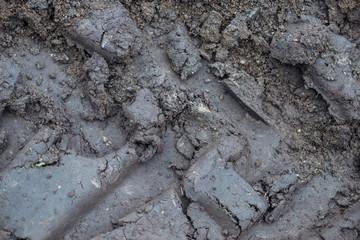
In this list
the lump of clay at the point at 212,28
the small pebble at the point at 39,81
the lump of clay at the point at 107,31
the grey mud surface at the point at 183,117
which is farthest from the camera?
the lump of clay at the point at 212,28

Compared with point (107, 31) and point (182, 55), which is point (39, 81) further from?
point (182, 55)

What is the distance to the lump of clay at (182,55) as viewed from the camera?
10.9 feet

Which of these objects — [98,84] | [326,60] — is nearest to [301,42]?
[326,60]

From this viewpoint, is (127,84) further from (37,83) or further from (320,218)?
(320,218)

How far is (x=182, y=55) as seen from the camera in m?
3.32

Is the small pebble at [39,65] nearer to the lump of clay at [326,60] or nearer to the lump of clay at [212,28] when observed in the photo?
the lump of clay at [212,28]

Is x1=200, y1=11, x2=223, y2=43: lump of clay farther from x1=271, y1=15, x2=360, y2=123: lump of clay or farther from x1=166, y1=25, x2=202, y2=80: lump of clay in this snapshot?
x1=271, y1=15, x2=360, y2=123: lump of clay

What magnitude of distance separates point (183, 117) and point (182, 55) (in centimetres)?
54

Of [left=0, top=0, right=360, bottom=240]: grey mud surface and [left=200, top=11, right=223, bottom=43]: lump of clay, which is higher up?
[left=200, top=11, right=223, bottom=43]: lump of clay

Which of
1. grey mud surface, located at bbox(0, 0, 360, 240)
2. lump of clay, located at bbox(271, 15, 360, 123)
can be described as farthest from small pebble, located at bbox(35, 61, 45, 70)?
lump of clay, located at bbox(271, 15, 360, 123)

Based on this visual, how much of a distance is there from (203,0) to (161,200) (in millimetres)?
1753

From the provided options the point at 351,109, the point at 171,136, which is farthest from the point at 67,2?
the point at 351,109

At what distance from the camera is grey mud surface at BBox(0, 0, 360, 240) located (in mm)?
3006

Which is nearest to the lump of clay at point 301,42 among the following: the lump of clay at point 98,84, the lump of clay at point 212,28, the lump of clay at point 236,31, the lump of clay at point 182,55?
the lump of clay at point 236,31
